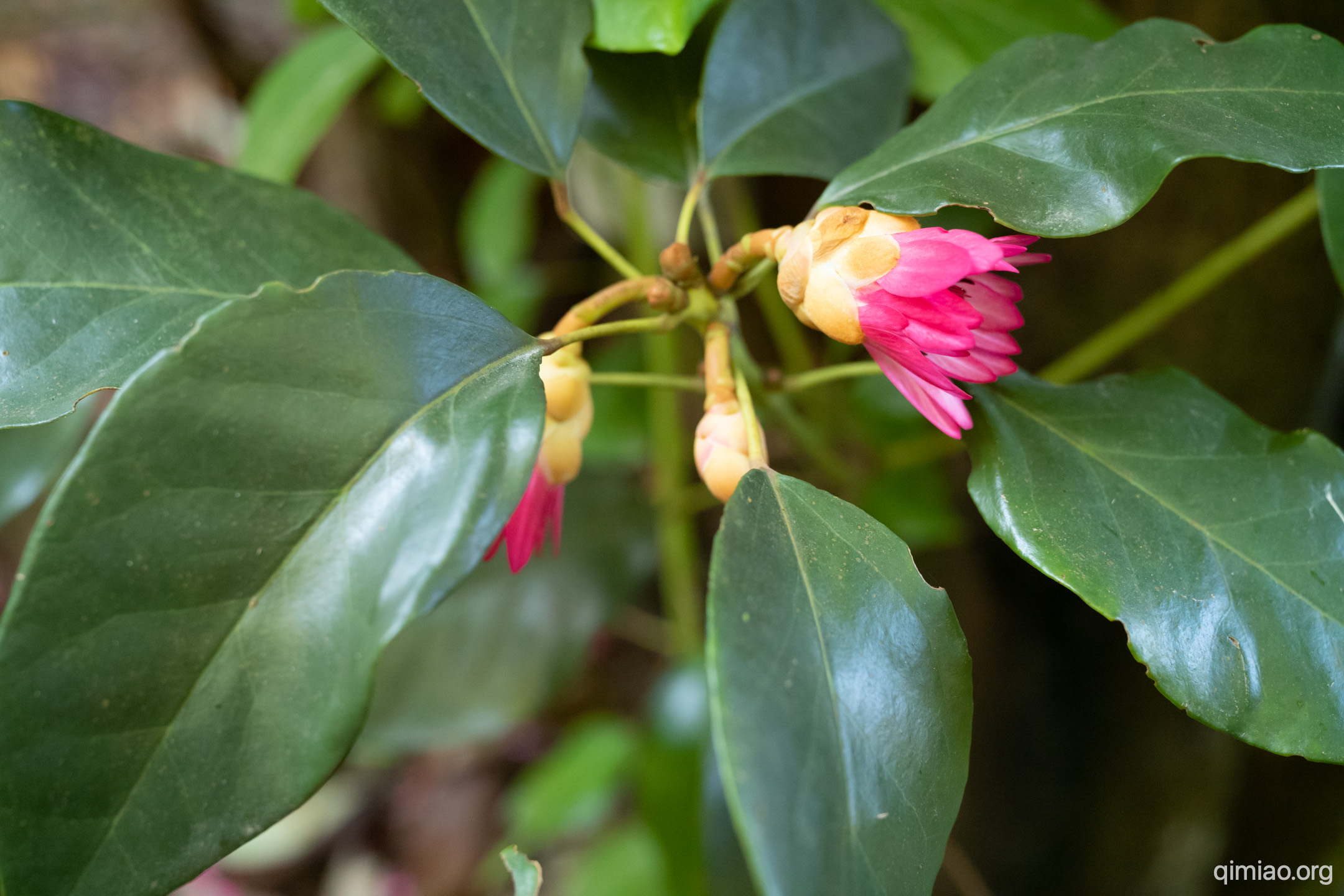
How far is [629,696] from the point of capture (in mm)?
1801

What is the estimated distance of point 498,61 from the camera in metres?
0.49

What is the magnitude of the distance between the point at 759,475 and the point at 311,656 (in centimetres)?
21

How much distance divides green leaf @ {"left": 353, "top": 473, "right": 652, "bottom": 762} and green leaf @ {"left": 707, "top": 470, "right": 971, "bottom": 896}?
1.77 ft

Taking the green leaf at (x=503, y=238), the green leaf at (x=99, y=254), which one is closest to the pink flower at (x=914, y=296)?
the green leaf at (x=99, y=254)

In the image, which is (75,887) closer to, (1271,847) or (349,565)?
(349,565)

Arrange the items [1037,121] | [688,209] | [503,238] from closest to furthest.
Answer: [1037,121], [688,209], [503,238]

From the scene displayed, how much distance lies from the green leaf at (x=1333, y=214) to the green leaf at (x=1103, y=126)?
0.13 m

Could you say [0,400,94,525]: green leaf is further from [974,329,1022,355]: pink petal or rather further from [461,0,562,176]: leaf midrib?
[974,329,1022,355]: pink petal

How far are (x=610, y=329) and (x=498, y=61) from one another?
0.19 meters

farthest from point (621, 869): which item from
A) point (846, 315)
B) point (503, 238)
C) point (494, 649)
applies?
point (846, 315)

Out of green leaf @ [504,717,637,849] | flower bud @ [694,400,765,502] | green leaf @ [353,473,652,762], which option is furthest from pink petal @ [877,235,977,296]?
green leaf @ [504,717,637,849]

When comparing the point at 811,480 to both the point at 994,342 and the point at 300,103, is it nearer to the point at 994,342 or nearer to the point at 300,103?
the point at 994,342

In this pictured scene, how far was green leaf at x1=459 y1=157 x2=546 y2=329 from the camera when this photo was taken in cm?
135

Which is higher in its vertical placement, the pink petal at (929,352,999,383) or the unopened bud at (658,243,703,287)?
the unopened bud at (658,243,703,287)
